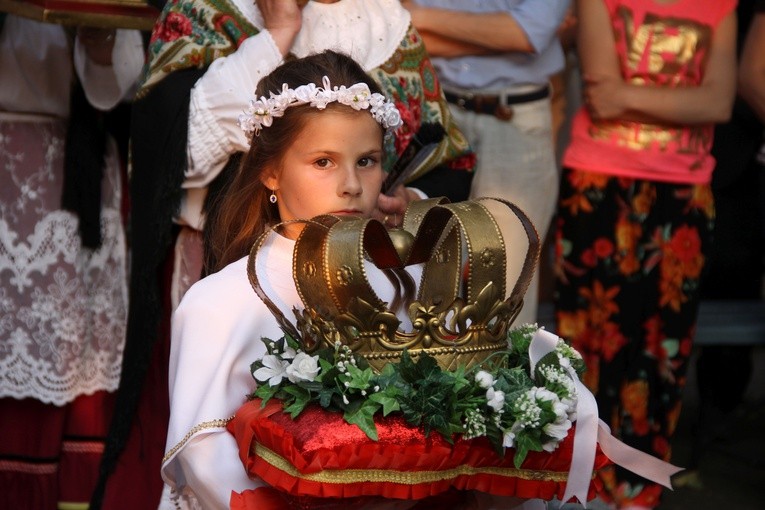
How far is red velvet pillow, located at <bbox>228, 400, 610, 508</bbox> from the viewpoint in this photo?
228 centimetres

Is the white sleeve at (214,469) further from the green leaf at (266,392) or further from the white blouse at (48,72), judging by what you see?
the white blouse at (48,72)

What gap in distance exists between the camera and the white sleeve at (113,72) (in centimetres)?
448

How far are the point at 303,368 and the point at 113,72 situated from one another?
94.5 inches

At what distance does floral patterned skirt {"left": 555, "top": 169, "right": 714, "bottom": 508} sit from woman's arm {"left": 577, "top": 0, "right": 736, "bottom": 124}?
0.78 ft

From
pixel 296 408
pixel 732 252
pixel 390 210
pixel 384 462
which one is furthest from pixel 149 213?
pixel 732 252

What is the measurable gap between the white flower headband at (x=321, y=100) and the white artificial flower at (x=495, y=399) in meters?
0.97

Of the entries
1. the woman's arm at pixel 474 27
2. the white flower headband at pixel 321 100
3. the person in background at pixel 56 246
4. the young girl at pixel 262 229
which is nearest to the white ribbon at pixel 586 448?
the young girl at pixel 262 229

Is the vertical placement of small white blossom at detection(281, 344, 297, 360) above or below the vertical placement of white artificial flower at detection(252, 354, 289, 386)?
above

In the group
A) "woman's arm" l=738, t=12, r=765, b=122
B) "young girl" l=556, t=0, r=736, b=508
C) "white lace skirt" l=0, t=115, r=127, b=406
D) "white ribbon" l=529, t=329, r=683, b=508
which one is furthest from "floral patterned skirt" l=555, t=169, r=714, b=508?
"white ribbon" l=529, t=329, r=683, b=508

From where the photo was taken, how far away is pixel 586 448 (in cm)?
239

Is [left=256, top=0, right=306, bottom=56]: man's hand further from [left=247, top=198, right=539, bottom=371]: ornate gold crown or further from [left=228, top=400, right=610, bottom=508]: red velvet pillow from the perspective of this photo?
[left=228, top=400, right=610, bottom=508]: red velvet pillow

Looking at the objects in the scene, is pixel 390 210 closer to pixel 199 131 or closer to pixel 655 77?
pixel 199 131

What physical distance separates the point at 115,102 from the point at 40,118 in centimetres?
27

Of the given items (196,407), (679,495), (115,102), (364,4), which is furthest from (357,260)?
(679,495)
